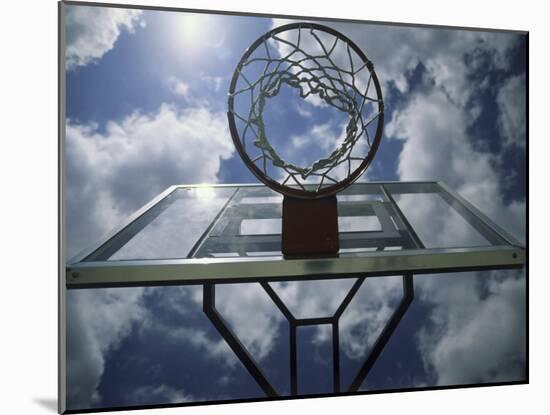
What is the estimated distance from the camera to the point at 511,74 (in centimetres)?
199

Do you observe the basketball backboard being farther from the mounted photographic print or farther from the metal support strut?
the metal support strut

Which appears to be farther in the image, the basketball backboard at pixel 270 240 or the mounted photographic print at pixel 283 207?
the mounted photographic print at pixel 283 207

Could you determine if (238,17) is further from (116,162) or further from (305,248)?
(305,248)

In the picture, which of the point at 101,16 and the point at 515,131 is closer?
the point at 101,16

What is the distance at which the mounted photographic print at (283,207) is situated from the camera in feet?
5.50

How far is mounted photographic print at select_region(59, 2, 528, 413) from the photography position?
1.68m

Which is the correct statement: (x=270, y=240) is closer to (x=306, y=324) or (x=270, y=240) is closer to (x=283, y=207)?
(x=283, y=207)

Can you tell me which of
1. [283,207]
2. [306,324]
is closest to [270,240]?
[283,207]

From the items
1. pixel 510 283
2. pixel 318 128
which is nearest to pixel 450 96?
pixel 318 128

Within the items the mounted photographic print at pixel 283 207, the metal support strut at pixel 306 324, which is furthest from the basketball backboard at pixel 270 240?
the metal support strut at pixel 306 324

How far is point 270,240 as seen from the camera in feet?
5.89

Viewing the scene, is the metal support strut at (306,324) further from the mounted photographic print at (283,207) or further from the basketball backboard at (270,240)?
the basketball backboard at (270,240)

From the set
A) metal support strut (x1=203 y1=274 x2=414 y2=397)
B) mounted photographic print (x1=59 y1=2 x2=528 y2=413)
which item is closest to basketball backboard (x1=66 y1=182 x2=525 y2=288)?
mounted photographic print (x1=59 y1=2 x2=528 y2=413)

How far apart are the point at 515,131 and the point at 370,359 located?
1.07 meters
